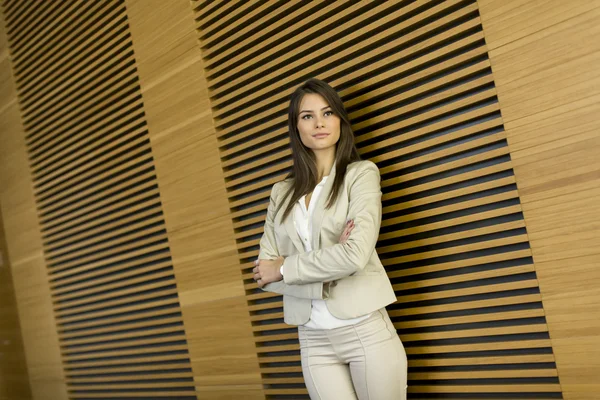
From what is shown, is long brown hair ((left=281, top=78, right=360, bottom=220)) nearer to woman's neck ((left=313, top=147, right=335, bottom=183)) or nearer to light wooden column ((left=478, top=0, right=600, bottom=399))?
woman's neck ((left=313, top=147, right=335, bottom=183))

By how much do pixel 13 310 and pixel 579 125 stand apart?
4.48 metres

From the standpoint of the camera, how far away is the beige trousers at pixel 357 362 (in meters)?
2.30

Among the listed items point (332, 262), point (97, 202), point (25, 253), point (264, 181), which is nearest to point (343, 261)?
point (332, 262)

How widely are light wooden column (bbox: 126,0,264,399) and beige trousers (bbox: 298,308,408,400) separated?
3.26 ft

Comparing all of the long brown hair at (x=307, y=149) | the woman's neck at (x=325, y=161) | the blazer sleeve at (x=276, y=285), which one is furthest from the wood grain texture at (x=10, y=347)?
the woman's neck at (x=325, y=161)

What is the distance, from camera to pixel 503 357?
245cm

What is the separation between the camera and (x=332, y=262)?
2.26m

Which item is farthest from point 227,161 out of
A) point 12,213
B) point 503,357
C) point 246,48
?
point 12,213

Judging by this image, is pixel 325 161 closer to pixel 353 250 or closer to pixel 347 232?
pixel 347 232

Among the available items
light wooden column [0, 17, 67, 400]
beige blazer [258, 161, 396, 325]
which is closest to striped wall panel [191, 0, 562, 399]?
beige blazer [258, 161, 396, 325]

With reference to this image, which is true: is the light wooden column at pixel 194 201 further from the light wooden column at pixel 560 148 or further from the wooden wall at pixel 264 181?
the light wooden column at pixel 560 148

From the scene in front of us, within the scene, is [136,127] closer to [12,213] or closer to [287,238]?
[12,213]

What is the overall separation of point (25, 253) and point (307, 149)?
318cm

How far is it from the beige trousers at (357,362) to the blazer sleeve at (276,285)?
5.6 inches
